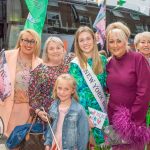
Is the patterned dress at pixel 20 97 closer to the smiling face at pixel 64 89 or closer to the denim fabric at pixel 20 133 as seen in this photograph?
the denim fabric at pixel 20 133

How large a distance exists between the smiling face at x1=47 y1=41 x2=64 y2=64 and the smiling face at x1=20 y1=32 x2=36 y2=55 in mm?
371

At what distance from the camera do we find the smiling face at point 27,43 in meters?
4.93

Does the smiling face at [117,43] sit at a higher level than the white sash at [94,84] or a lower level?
higher

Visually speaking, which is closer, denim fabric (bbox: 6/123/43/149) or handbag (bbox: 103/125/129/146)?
handbag (bbox: 103/125/129/146)

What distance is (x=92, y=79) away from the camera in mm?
4180

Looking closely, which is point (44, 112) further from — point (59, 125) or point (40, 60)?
point (40, 60)

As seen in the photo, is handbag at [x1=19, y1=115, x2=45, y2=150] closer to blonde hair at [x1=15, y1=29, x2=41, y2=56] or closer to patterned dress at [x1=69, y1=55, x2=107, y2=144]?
patterned dress at [x1=69, y1=55, x2=107, y2=144]

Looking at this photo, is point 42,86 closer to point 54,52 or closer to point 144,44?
point 54,52

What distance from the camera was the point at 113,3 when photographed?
39.4 feet

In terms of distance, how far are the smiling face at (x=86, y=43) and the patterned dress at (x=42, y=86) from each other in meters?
0.44

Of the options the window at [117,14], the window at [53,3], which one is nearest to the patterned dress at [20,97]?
the window at [53,3]

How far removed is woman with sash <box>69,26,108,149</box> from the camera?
421 cm

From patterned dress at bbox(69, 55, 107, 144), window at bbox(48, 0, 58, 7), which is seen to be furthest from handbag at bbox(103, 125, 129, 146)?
window at bbox(48, 0, 58, 7)

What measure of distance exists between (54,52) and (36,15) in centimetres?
306
